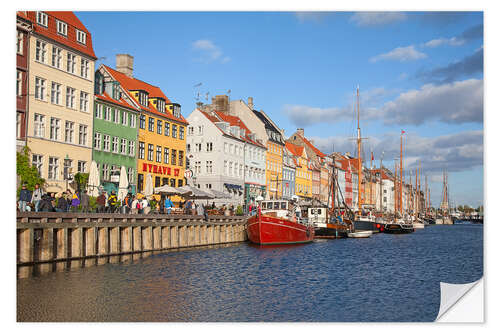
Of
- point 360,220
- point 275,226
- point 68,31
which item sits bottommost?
point 360,220

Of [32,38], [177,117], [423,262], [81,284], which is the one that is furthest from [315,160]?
[81,284]

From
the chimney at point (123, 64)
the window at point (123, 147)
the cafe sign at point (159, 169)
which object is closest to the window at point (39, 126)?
the window at point (123, 147)

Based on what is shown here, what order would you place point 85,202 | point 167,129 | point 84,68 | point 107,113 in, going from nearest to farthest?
point 85,202 < point 84,68 < point 107,113 < point 167,129

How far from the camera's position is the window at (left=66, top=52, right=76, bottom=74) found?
96.4 ft

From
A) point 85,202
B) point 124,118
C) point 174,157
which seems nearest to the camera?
point 85,202

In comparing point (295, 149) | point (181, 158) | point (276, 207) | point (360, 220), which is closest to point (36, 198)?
point (276, 207)

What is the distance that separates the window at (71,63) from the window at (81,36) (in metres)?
0.99

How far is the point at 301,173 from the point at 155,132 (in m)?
40.8

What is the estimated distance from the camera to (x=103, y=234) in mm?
25250

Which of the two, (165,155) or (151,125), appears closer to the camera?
(151,125)

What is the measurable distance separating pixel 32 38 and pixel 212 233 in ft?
54.7

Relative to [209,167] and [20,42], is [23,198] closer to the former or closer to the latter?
[20,42]

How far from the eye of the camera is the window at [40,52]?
24.6 metres

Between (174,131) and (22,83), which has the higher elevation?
Answer: (174,131)
